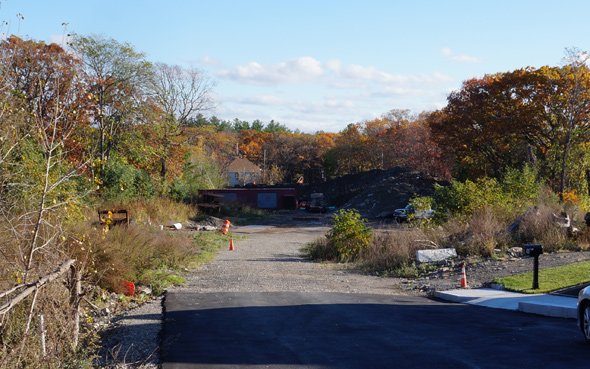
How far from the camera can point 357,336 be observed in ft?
42.2

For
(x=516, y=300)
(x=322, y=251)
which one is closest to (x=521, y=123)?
(x=322, y=251)

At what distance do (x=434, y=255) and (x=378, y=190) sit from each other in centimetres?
4642

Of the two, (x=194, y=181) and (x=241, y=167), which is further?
(x=241, y=167)

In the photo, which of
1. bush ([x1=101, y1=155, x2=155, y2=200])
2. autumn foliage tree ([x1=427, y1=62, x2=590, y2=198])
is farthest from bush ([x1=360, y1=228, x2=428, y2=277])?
bush ([x1=101, y1=155, x2=155, y2=200])

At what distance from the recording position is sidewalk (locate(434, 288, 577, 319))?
50.0ft

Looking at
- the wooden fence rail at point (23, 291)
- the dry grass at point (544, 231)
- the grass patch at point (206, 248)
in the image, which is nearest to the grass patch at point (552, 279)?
the dry grass at point (544, 231)

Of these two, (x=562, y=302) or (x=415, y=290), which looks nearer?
(x=562, y=302)

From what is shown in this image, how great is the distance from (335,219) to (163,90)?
39583mm

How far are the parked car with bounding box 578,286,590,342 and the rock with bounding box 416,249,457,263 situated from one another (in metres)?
14.0

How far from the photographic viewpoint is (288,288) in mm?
21125

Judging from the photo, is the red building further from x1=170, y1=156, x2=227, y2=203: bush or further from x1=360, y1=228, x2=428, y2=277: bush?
x1=360, y1=228, x2=428, y2=277: bush

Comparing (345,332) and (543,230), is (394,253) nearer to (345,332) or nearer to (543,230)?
(543,230)

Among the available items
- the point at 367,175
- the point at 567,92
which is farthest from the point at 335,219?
the point at 367,175

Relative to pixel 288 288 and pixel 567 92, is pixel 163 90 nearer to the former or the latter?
pixel 567 92
